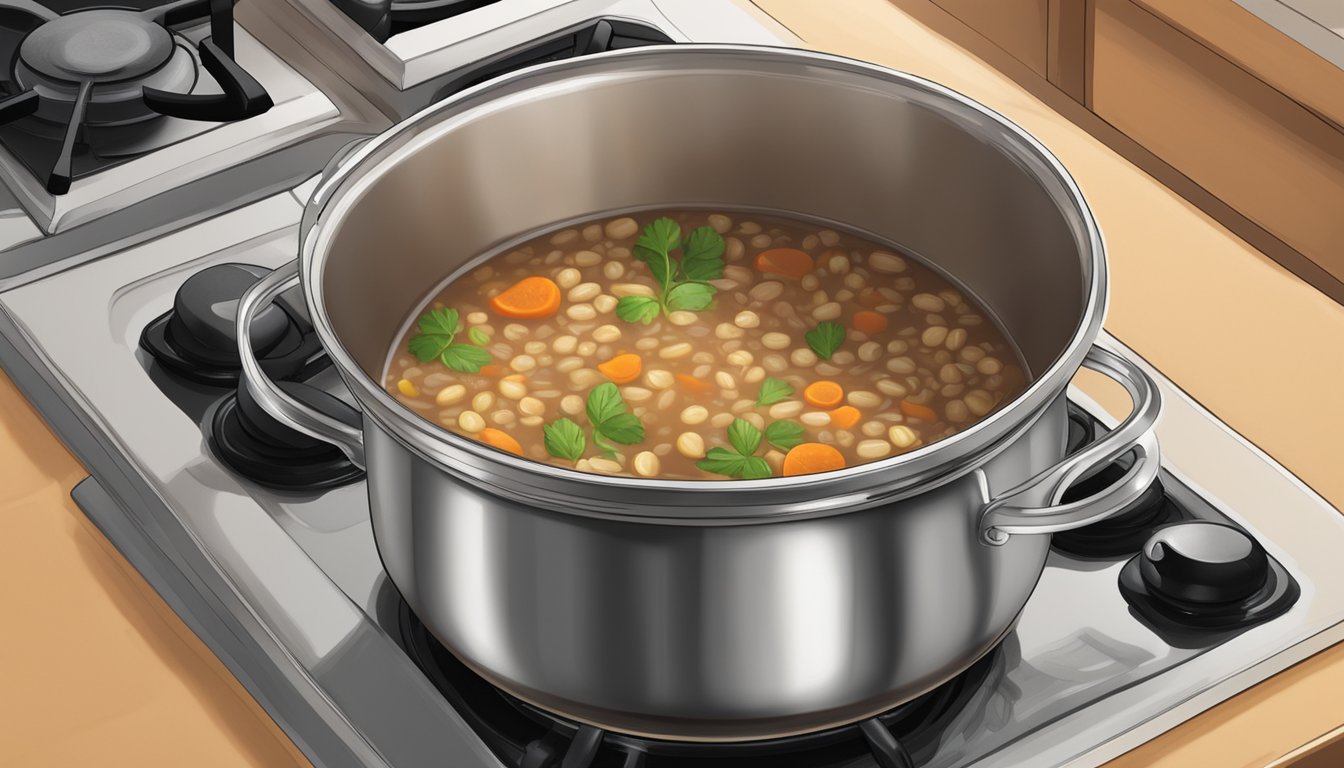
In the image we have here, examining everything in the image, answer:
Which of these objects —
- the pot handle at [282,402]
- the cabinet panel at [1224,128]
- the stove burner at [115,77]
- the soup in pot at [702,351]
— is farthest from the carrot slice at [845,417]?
the cabinet panel at [1224,128]

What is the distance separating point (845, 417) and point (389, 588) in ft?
1.09

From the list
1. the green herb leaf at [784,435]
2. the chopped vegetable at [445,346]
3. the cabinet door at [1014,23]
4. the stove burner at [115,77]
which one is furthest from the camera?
the cabinet door at [1014,23]

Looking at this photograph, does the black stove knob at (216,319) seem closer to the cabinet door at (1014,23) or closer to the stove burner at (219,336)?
the stove burner at (219,336)

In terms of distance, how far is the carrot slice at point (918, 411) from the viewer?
1056 mm

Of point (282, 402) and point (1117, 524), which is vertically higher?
point (282, 402)

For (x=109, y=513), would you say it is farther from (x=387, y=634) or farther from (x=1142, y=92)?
(x=1142, y=92)

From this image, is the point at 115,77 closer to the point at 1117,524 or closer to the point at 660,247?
→ the point at 660,247

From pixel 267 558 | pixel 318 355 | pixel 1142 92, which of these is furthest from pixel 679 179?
pixel 1142 92

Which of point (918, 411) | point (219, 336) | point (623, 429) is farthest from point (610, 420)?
point (219, 336)

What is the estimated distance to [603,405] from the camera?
1.03 meters

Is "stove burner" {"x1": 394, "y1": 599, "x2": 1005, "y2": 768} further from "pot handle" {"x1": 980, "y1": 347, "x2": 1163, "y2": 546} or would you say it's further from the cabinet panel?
the cabinet panel

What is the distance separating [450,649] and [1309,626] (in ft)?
1.77

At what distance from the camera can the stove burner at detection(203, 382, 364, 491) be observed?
1.08 m

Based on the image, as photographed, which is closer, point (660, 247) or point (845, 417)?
point (845, 417)
